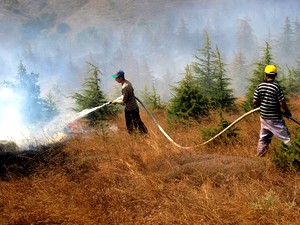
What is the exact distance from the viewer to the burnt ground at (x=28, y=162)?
558cm

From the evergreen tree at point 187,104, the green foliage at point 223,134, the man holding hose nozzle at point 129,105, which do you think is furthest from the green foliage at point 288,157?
the evergreen tree at point 187,104

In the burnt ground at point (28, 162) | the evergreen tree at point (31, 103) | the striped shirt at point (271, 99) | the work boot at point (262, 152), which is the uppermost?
the striped shirt at point (271, 99)

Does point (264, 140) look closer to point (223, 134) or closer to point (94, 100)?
point (223, 134)

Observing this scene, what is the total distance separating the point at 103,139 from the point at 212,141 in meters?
2.86

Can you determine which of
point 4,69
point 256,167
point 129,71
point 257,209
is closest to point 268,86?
point 256,167

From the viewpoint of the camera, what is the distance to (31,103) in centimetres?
3306

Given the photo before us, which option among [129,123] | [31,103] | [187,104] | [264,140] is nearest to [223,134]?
[264,140]

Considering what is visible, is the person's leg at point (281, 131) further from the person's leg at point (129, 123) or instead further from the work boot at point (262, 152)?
the person's leg at point (129, 123)

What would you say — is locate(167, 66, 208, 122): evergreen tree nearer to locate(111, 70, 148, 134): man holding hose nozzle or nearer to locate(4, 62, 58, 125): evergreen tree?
locate(111, 70, 148, 134): man holding hose nozzle

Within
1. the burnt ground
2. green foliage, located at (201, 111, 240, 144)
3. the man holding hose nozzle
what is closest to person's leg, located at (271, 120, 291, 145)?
green foliage, located at (201, 111, 240, 144)

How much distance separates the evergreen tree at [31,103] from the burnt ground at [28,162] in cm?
1976

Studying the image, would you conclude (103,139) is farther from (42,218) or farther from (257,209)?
(257,209)

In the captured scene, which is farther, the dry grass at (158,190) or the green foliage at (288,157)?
the green foliage at (288,157)

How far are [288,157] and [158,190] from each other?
6.65 feet
